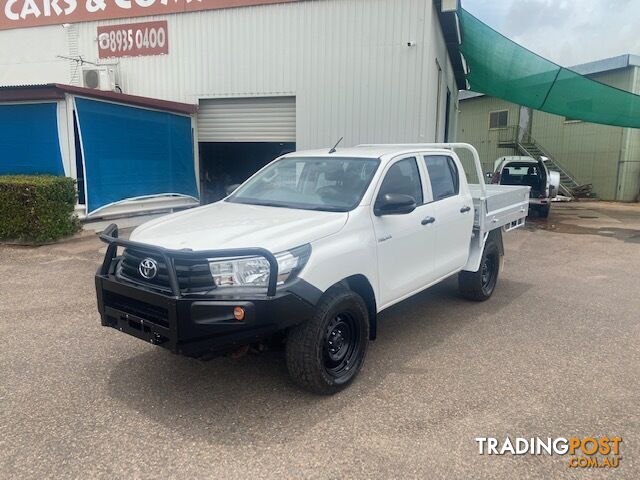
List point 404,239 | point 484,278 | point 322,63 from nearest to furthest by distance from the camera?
point 404,239 → point 484,278 → point 322,63

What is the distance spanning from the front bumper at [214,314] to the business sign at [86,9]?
10816mm

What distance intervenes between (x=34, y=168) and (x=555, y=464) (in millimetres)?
10711

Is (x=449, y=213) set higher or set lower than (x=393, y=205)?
lower

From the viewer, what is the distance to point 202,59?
13.3 m

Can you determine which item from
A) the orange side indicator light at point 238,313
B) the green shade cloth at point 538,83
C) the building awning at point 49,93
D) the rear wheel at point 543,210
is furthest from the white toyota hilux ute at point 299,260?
the rear wheel at point 543,210

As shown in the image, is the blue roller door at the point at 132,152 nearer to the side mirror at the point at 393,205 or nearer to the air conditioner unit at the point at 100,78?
the air conditioner unit at the point at 100,78

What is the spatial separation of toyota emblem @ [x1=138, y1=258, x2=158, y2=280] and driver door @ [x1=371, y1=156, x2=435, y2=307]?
1736 mm

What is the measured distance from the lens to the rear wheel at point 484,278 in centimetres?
603

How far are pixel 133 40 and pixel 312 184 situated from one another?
11621 millimetres

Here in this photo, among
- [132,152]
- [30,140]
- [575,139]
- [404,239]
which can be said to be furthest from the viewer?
[575,139]

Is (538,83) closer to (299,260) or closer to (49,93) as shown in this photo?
(49,93)

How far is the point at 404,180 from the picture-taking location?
186 inches

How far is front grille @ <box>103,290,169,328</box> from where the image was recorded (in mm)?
3246

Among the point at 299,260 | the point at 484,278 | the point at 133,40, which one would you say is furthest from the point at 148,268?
the point at 133,40
